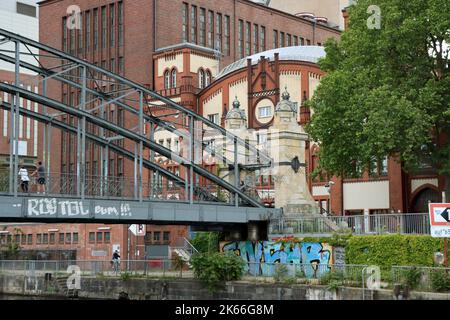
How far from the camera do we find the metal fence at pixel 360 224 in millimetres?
38969

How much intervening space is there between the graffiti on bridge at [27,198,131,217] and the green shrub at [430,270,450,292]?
47.0ft

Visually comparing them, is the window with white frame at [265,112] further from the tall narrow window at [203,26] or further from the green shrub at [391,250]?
the green shrub at [391,250]

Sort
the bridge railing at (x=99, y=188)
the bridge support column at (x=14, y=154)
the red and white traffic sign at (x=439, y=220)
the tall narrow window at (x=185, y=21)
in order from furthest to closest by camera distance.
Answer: the tall narrow window at (x=185, y=21) < the bridge railing at (x=99, y=188) < the bridge support column at (x=14, y=154) < the red and white traffic sign at (x=439, y=220)

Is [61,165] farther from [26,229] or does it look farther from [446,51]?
[446,51]

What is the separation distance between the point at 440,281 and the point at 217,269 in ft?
39.0

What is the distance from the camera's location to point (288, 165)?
46.2 meters

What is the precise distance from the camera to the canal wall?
3406 cm

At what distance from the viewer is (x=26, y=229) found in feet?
250

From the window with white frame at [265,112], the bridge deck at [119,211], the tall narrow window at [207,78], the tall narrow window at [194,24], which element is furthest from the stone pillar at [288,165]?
the tall narrow window at [194,24]

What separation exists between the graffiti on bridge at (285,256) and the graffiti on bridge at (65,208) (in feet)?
25.9

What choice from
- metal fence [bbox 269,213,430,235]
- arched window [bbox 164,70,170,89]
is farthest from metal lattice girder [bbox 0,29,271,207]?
arched window [bbox 164,70,170,89]

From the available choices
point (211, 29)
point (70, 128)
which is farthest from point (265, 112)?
point (70, 128)

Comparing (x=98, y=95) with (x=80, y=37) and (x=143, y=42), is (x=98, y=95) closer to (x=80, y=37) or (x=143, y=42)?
(x=143, y=42)

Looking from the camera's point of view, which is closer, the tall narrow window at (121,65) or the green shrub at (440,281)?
the green shrub at (440,281)
